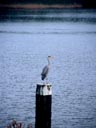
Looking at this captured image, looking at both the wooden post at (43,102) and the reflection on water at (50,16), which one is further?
the reflection on water at (50,16)

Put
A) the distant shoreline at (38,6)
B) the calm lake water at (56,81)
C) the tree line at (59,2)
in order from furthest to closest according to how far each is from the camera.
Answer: the distant shoreline at (38,6), the tree line at (59,2), the calm lake water at (56,81)

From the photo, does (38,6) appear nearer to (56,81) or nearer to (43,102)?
(56,81)

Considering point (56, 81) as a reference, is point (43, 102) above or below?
below

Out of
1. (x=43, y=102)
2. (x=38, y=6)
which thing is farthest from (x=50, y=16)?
(x=43, y=102)

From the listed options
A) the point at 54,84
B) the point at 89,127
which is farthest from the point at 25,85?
the point at 89,127

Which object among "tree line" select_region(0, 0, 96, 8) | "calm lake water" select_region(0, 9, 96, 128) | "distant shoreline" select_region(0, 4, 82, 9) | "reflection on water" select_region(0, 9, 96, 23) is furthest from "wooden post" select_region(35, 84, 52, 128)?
"distant shoreline" select_region(0, 4, 82, 9)

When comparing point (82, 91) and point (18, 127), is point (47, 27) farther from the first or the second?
point (18, 127)

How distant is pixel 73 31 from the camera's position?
2975 inches

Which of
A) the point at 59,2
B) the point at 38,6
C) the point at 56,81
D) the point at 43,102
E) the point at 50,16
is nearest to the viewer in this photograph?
the point at 43,102

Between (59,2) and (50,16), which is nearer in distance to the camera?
(50,16)

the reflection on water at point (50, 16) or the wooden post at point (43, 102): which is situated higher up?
the reflection on water at point (50, 16)

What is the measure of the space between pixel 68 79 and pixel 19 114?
9.15 meters

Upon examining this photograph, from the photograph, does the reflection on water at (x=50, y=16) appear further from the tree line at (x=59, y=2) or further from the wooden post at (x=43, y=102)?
the wooden post at (x=43, y=102)

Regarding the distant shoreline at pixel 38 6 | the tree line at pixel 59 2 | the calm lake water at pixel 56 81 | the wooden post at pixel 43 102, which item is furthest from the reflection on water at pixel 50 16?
the wooden post at pixel 43 102
